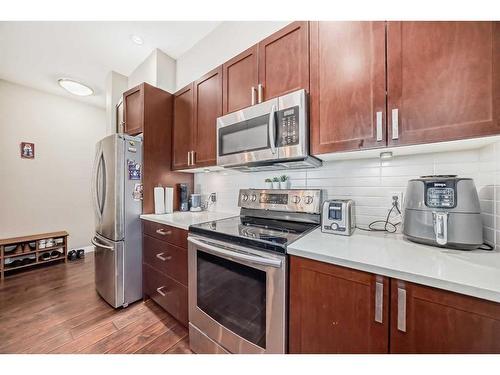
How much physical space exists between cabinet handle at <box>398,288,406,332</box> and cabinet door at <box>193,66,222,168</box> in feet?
4.86

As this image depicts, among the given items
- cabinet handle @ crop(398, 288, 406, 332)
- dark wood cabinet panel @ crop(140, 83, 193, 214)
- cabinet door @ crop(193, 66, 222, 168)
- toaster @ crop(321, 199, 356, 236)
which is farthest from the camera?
dark wood cabinet panel @ crop(140, 83, 193, 214)

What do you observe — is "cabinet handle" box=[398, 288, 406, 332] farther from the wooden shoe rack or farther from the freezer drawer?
the wooden shoe rack

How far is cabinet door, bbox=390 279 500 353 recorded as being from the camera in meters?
0.55

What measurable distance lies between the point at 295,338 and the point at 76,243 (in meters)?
3.98

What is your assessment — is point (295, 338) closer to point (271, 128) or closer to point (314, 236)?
point (314, 236)

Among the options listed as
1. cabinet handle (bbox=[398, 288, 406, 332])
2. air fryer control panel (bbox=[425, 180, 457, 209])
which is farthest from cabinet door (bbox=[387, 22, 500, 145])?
cabinet handle (bbox=[398, 288, 406, 332])

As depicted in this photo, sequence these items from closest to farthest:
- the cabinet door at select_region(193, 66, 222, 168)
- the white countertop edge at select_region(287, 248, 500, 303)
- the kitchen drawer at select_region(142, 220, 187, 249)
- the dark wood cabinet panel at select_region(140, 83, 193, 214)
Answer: the white countertop edge at select_region(287, 248, 500, 303), the kitchen drawer at select_region(142, 220, 187, 249), the cabinet door at select_region(193, 66, 222, 168), the dark wood cabinet panel at select_region(140, 83, 193, 214)

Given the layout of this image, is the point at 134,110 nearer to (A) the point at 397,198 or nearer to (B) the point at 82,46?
(B) the point at 82,46

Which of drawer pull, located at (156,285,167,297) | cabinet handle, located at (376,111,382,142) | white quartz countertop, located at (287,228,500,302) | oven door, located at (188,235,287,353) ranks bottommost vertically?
drawer pull, located at (156,285,167,297)

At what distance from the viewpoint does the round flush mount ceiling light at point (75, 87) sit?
2596 mm

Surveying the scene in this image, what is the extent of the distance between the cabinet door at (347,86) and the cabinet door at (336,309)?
0.67 meters

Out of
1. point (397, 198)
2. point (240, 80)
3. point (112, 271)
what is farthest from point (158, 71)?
point (397, 198)

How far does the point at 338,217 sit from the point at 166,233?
51.9 inches

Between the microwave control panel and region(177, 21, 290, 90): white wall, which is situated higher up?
region(177, 21, 290, 90): white wall
